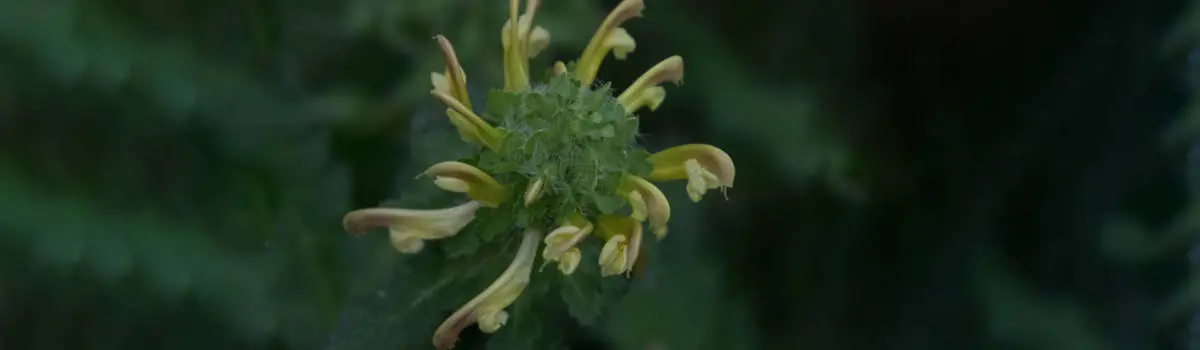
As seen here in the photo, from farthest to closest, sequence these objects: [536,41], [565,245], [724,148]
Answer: [724,148], [536,41], [565,245]

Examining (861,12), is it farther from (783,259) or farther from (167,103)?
(167,103)

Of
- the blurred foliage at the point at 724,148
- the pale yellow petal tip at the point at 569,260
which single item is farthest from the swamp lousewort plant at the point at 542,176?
the blurred foliage at the point at 724,148

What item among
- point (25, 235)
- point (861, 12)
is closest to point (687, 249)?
point (861, 12)

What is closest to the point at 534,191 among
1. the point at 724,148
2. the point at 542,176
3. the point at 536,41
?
the point at 542,176

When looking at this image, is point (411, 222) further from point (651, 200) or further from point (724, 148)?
point (724, 148)

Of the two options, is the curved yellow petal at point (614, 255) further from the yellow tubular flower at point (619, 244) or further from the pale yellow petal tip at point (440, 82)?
the pale yellow petal tip at point (440, 82)

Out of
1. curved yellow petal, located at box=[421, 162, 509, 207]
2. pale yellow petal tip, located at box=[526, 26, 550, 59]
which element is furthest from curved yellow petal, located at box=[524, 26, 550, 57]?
curved yellow petal, located at box=[421, 162, 509, 207]
